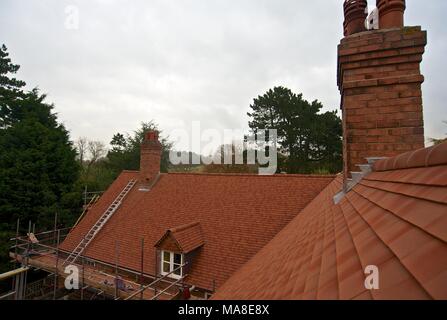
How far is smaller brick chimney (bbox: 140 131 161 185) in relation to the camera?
611 inches

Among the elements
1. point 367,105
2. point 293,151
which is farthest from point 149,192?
point 293,151

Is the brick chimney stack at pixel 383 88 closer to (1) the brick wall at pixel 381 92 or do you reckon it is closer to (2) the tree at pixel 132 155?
(1) the brick wall at pixel 381 92

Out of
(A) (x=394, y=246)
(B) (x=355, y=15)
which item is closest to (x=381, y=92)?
(B) (x=355, y=15)

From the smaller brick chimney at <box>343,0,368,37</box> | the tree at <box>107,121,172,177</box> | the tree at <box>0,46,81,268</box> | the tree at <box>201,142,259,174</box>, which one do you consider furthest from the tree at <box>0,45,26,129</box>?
the smaller brick chimney at <box>343,0,368,37</box>

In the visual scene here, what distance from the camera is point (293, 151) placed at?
104 feet

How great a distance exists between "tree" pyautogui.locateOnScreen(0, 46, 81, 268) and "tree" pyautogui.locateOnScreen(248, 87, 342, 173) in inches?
920

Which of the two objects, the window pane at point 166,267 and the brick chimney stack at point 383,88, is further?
the window pane at point 166,267

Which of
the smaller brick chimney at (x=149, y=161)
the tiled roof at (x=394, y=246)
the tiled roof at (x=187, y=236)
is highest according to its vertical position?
the smaller brick chimney at (x=149, y=161)

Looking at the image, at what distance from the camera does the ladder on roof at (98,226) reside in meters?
12.2

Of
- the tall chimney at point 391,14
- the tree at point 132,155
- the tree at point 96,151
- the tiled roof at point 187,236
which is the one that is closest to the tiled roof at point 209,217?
the tiled roof at point 187,236

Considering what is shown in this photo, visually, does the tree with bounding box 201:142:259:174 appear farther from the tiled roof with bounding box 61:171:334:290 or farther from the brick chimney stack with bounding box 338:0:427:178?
the brick chimney stack with bounding box 338:0:427:178

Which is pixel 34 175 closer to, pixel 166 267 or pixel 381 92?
pixel 166 267

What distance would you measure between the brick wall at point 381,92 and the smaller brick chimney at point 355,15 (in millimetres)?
296
